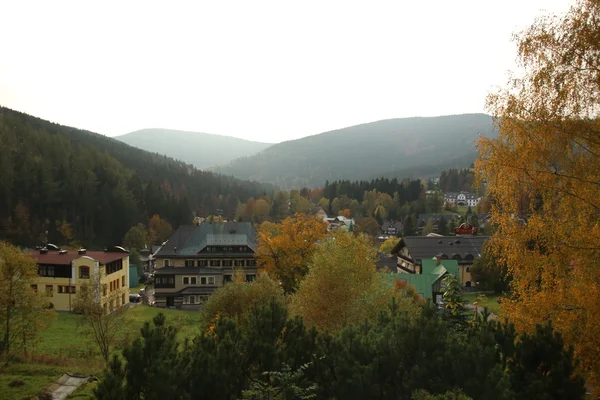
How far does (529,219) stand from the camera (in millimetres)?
12438

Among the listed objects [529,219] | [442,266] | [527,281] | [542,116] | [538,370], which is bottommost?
[442,266]

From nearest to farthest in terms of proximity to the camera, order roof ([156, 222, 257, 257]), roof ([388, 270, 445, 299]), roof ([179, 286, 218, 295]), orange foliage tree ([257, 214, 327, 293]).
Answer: orange foliage tree ([257, 214, 327, 293]) < roof ([388, 270, 445, 299]) < roof ([179, 286, 218, 295]) < roof ([156, 222, 257, 257])

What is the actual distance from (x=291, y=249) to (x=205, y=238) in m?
21.1

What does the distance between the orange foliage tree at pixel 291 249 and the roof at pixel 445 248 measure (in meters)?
27.0

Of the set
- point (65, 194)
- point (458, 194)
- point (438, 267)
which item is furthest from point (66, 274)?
point (458, 194)

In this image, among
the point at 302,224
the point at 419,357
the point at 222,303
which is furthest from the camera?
the point at 302,224

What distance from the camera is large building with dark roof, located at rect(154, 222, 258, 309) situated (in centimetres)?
5441

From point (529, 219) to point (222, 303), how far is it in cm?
1743

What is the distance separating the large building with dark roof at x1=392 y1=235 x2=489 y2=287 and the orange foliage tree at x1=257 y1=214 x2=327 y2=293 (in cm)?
2580

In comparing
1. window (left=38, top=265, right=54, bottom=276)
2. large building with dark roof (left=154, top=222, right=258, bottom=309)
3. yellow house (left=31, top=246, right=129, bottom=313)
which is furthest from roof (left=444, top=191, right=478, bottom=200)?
window (left=38, top=265, right=54, bottom=276)

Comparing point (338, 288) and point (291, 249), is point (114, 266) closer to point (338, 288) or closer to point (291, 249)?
point (291, 249)

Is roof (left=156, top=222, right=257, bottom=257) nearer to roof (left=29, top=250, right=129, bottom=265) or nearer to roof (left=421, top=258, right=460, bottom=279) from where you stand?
roof (left=29, top=250, right=129, bottom=265)

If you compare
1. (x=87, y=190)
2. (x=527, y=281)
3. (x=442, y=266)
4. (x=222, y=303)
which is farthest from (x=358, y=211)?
(x=527, y=281)

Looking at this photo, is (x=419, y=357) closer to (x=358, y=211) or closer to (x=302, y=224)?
(x=302, y=224)
